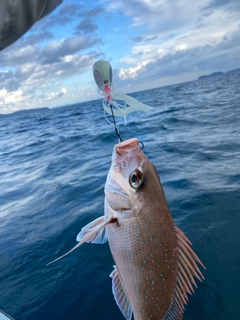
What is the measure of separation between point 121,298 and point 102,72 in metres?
2.37

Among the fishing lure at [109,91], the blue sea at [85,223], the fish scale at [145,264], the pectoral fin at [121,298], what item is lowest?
the blue sea at [85,223]

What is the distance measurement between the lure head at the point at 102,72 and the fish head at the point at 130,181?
1.28 m

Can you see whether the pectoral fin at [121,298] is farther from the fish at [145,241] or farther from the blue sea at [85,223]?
the blue sea at [85,223]

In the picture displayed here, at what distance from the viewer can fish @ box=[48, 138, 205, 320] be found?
218 centimetres

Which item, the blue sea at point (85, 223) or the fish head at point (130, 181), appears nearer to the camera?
the fish head at point (130, 181)

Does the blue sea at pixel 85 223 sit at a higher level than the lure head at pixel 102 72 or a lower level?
lower

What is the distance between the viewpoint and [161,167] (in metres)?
9.09

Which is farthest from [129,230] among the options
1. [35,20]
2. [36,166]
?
[36,166]

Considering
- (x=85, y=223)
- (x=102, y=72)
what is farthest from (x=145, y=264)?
(x=85, y=223)

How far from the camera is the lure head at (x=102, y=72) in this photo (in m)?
3.20

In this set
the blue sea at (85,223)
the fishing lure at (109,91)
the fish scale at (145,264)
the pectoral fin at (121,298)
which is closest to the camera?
the fish scale at (145,264)

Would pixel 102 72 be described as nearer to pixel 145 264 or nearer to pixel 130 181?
pixel 130 181

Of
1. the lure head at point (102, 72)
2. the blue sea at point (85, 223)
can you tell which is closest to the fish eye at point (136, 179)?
the lure head at point (102, 72)

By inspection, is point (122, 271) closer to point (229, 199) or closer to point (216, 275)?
point (216, 275)
